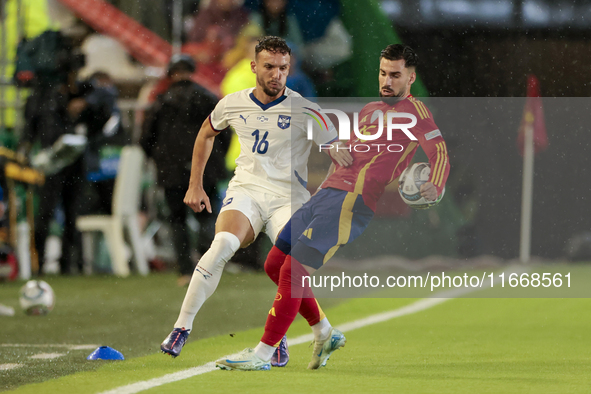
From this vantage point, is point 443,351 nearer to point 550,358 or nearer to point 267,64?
point 550,358

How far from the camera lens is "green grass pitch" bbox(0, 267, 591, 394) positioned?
14.1ft

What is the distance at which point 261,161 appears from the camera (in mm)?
5223

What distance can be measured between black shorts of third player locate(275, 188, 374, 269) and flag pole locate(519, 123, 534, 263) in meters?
6.43

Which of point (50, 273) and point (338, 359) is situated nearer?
point (338, 359)

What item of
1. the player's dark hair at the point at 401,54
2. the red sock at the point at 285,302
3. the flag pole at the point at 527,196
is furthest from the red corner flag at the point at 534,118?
the red sock at the point at 285,302

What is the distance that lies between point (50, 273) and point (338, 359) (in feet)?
20.1

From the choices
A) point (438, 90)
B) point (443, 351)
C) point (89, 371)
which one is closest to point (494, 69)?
point (438, 90)

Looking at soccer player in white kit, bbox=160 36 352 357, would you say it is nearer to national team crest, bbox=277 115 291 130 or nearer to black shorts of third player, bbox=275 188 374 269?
national team crest, bbox=277 115 291 130

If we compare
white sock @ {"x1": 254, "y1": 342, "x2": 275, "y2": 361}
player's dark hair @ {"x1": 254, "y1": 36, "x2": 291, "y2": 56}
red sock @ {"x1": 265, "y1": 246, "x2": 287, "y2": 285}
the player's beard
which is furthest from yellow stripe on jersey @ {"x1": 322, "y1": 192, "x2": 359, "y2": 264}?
player's dark hair @ {"x1": 254, "y1": 36, "x2": 291, "y2": 56}

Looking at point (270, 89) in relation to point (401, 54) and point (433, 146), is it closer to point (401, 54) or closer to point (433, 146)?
point (401, 54)

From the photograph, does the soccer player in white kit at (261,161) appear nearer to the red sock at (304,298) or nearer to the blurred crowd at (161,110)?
the red sock at (304,298)

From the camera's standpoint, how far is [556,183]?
12750 mm

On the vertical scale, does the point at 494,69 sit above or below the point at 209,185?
above

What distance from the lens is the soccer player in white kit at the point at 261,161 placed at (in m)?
5.01
